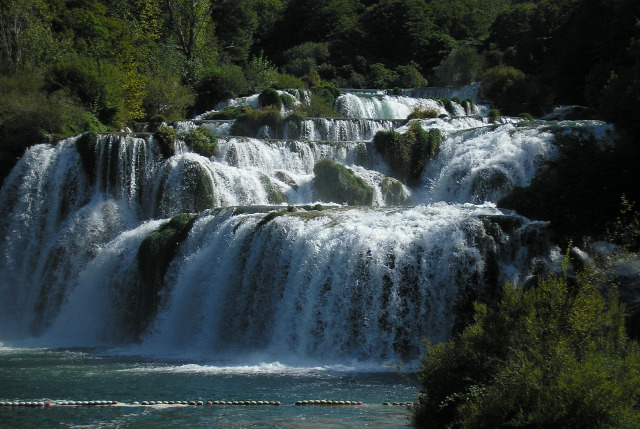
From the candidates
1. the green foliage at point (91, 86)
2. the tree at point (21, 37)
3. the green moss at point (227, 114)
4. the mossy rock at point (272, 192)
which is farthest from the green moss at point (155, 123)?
the tree at point (21, 37)

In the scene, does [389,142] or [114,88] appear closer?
[389,142]


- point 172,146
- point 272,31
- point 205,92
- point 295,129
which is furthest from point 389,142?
point 272,31

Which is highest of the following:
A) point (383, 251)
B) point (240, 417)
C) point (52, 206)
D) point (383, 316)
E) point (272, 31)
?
point (272, 31)

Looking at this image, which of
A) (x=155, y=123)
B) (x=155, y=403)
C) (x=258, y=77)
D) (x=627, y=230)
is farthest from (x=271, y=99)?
(x=155, y=403)

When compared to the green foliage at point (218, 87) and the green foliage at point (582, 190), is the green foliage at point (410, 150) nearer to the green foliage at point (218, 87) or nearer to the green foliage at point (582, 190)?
the green foliage at point (582, 190)

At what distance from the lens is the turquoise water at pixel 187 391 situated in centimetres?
1202

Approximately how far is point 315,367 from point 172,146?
12.3m

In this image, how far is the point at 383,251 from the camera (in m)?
18.7

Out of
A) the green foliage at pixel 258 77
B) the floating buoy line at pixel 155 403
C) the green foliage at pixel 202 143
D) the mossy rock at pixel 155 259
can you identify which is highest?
the green foliage at pixel 258 77

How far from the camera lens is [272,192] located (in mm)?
26141

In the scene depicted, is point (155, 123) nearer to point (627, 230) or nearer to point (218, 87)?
point (218, 87)

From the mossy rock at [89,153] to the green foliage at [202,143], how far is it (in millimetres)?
3093

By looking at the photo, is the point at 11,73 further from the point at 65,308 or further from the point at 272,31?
the point at 272,31

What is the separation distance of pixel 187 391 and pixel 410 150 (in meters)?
16.0
